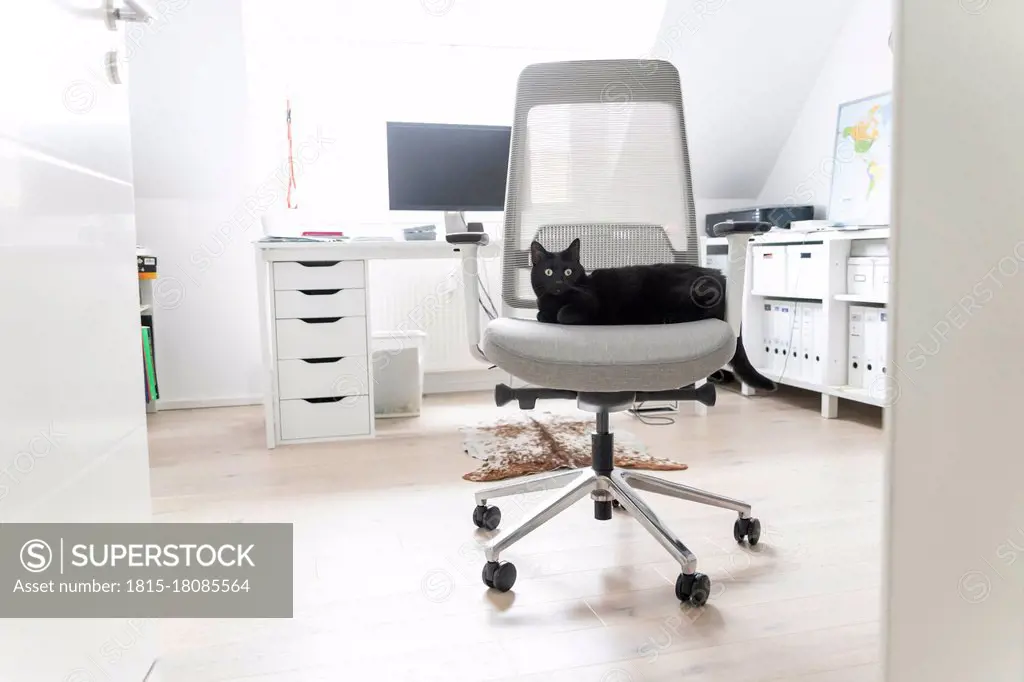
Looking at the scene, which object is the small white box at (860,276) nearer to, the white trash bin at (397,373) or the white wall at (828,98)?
the white wall at (828,98)

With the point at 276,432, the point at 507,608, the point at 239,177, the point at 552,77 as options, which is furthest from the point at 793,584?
the point at 239,177

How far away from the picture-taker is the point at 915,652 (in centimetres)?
64

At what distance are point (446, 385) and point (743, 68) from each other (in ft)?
6.98

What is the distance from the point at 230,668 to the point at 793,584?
1063 millimetres

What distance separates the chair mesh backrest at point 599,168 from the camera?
1.61 meters

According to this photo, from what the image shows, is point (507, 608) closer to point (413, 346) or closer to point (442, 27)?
point (413, 346)

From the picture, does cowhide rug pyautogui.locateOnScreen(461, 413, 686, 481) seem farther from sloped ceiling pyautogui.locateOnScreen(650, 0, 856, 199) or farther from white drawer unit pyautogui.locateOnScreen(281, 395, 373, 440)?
sloped ceiling pyautogui.locateOnScreen(650, 0, 856, 199)

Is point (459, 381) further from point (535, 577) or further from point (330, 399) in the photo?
point (535, 577)

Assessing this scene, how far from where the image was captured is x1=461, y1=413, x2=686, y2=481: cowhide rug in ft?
7.13

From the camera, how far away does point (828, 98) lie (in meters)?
3.38

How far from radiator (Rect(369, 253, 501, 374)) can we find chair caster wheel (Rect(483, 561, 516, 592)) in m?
2.01

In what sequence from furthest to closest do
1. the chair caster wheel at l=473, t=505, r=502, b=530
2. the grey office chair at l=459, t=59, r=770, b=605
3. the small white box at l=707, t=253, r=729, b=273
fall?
the small white box at l=707, t=253, r=729, b=273 → the chair caster wheel at l=473, t=505, r=502, b=530 → the grey office chair at l=459, t=59, r=770, b=605

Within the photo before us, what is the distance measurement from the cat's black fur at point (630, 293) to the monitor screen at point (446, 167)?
1124mm

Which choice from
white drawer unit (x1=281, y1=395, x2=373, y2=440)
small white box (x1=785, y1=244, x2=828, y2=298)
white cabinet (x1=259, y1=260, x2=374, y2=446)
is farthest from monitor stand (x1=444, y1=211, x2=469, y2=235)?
small white box (x1=785, y1=244, x2=828, y2=298)
